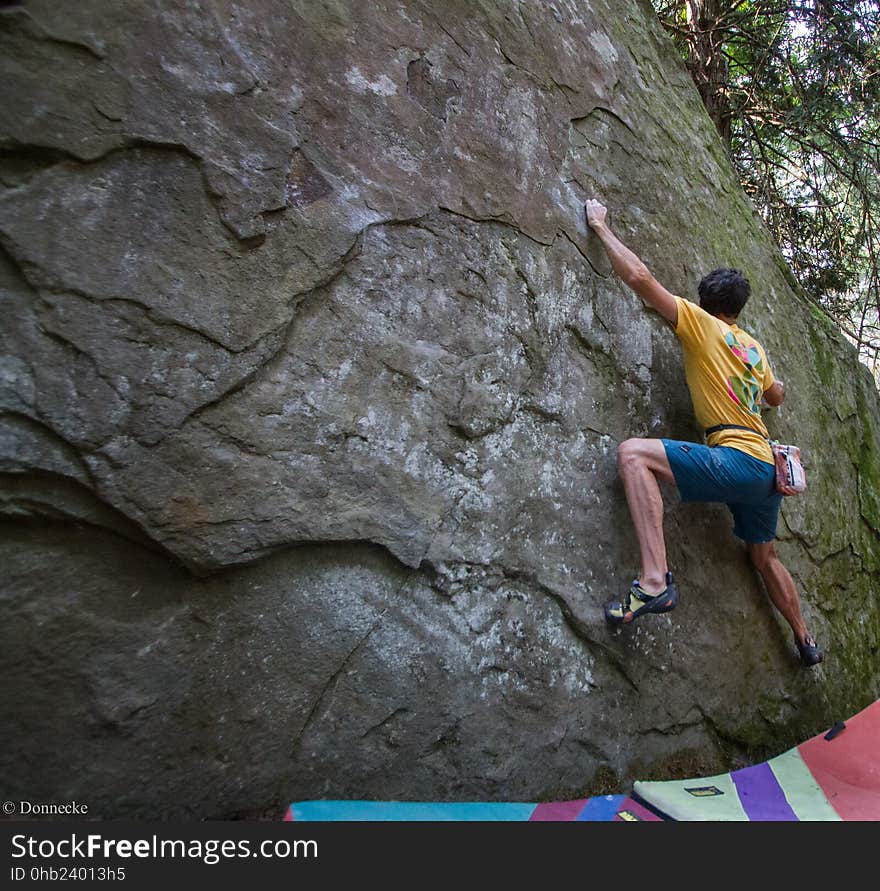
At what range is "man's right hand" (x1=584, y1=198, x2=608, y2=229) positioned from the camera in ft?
8.20

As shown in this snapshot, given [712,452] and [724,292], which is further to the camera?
[724,292]

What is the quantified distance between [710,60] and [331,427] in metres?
4.84

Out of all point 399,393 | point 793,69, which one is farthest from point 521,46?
point 793,69

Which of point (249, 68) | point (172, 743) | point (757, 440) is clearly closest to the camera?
point (172, 743)

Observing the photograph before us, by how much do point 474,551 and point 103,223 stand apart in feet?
4.16

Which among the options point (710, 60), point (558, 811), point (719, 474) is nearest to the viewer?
point (558, 811)

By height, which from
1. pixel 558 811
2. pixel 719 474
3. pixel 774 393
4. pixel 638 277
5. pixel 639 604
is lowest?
pixel 558 811

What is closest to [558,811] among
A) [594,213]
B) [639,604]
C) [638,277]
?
[639,604]

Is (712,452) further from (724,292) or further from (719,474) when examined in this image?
(724,292)

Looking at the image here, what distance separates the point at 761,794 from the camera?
2217 mm

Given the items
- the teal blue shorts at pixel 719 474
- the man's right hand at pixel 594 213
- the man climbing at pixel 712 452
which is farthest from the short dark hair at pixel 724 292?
the teal blue shorts at pixel 719 474

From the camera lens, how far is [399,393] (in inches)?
75.9

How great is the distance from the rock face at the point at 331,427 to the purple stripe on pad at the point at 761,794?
0.43ft

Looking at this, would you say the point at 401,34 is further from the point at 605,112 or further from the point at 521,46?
the point at 605,112
